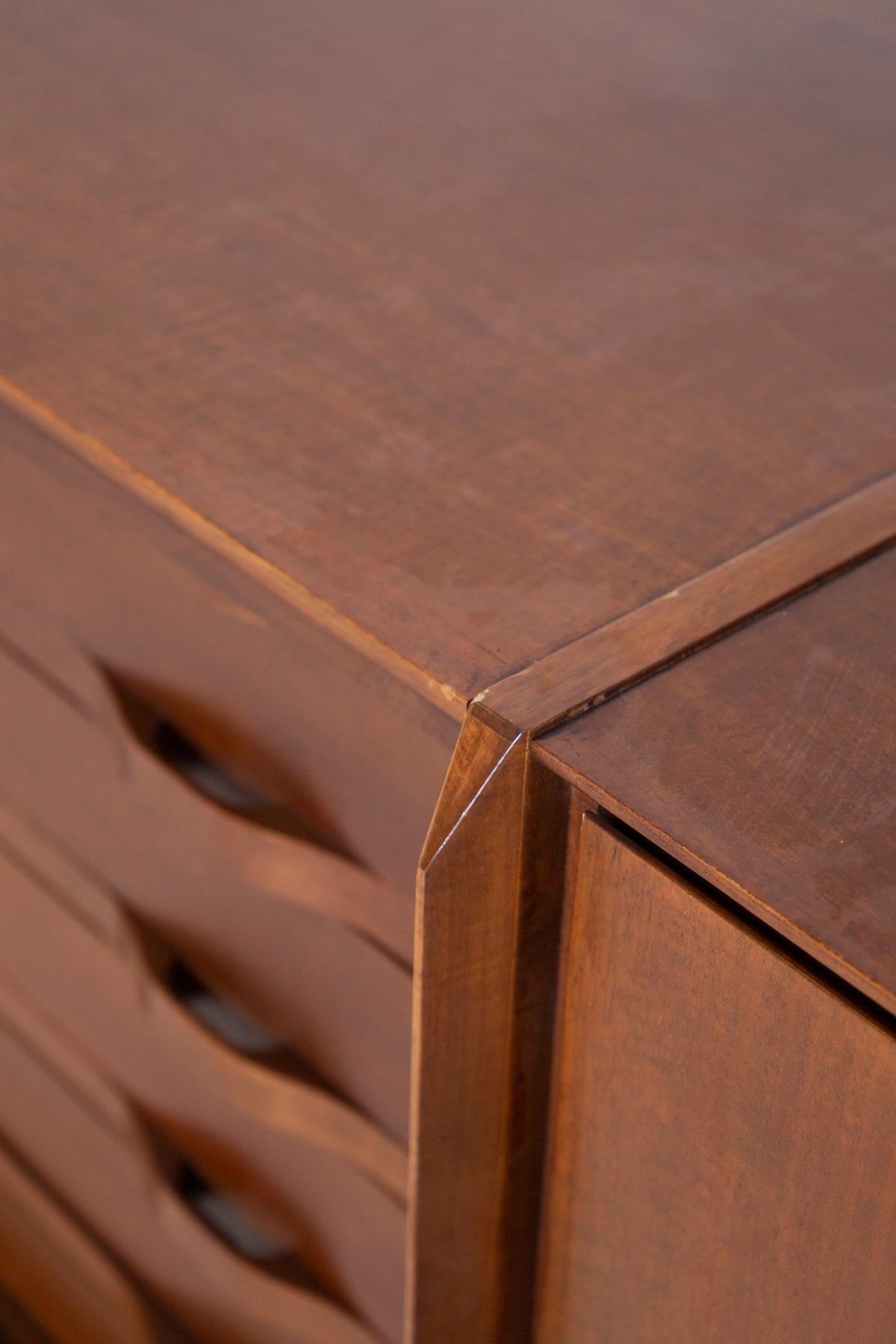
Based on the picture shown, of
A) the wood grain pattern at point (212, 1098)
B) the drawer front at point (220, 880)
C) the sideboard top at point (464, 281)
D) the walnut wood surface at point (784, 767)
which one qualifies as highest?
the sideboard top at point (464, 281)

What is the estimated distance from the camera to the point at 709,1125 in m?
0.37

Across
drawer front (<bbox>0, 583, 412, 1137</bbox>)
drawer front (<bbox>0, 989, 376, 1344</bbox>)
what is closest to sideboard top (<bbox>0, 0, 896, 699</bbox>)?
drawer front (<bbox>0, 583, 412, 1137</bbox>)

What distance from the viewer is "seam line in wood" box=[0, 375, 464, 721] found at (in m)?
0.37

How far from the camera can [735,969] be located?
0.33 meters

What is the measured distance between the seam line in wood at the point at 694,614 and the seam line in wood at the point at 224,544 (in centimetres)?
2

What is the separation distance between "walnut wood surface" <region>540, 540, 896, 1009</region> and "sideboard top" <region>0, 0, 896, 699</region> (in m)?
0.03

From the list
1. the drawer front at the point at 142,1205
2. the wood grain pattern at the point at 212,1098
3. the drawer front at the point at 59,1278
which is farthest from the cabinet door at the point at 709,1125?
the drawer front at the point at 59,1278

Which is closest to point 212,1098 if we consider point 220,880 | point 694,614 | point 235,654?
point 220,880

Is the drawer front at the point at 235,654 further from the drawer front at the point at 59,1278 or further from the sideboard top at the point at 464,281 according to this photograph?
the drawer front at the point at 59,1278

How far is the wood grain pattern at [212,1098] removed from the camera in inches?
22.1

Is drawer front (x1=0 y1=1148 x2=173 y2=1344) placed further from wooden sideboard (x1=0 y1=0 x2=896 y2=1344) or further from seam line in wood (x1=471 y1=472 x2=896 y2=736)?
seam line in wood (x1=471 y1=472 x2=896 y2=736)

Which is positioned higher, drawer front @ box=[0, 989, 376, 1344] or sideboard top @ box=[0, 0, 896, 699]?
sideboard top @ box=[0, 0, 896, 699]

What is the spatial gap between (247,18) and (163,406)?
1.18ft

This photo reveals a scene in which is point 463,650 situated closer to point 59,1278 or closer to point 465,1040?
point 465,1040
